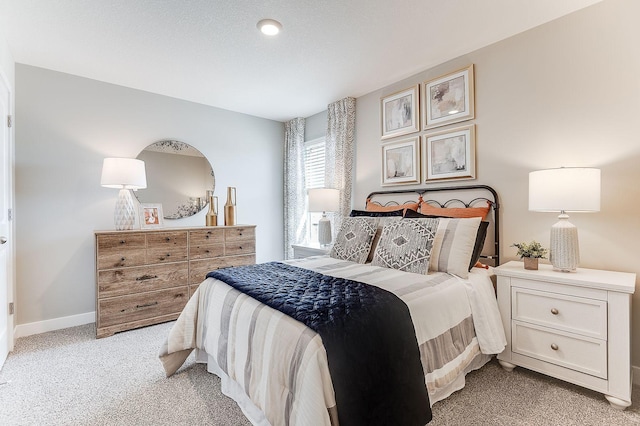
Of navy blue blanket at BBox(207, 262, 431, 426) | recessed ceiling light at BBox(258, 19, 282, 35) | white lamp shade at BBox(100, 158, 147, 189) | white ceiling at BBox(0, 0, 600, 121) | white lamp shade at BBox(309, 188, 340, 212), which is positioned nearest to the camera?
navy blue blanket at BBox(207, 262, 431, 426)

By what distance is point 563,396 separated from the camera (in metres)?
1.84

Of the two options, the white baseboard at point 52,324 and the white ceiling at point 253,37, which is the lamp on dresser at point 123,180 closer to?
the white ceiling at point 253,37

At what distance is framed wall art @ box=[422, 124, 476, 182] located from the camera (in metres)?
2.72

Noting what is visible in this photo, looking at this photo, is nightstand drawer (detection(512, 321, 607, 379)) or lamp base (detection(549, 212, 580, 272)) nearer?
nightstand drawer (detection(512, 321, 607, 379))

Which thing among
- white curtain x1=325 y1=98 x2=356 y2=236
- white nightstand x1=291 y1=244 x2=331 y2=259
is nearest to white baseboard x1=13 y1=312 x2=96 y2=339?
white nightstand x1=291 y1=244 x2=331 y2=259

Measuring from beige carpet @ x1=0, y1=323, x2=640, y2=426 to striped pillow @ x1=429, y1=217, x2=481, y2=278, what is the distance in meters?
0.75

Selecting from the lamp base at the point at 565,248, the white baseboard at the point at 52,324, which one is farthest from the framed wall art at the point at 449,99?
the white baseboard at the point at 52,324

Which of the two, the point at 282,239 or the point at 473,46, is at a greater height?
the point at 473,46

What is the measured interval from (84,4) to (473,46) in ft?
9.71

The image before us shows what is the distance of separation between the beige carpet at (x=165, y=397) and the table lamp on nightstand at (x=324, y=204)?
1.87 m

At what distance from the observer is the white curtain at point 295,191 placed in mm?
4518

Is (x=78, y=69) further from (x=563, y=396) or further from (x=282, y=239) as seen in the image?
(x=563, y=396)

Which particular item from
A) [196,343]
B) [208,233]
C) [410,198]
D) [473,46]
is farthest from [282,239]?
[473,46]

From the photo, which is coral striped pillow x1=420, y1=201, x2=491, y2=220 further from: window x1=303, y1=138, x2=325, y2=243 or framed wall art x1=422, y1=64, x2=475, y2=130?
window x1=303, y1=138, x2=325, y2=243
